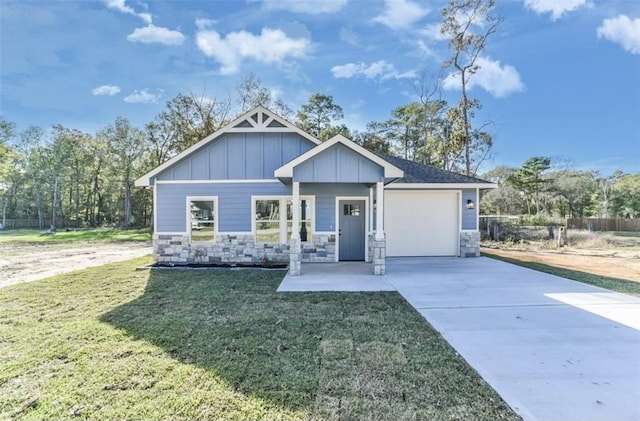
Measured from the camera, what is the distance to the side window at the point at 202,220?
394 inches

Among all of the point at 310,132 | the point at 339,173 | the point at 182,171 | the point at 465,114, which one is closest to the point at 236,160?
the point at 182,171

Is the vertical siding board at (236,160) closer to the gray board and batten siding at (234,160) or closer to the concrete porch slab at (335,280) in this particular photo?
the gray board and batten siding at (234,160)

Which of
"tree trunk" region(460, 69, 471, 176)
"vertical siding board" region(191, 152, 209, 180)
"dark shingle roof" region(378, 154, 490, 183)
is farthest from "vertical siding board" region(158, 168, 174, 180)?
"tree trunk" region(460, 69, 471, 176)

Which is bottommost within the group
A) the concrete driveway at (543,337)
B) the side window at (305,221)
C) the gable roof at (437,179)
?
the concrete driveway at (543,337)

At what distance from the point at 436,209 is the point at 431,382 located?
867 centimetres

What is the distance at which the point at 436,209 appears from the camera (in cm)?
1088

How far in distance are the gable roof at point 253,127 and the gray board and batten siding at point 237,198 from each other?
55cm

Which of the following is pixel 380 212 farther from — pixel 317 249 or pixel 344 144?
pixel 317 249

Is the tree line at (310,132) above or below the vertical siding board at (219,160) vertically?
above

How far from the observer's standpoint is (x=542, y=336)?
4035mm

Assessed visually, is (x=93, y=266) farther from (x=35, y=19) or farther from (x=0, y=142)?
(x=0, y=142)

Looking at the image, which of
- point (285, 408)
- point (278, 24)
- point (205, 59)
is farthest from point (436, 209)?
point (205, 59)

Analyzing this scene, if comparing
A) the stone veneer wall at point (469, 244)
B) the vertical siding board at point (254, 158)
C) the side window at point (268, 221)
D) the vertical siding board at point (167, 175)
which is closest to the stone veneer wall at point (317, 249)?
the side window at point (268, 221)

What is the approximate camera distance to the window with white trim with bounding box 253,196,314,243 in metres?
9.99
